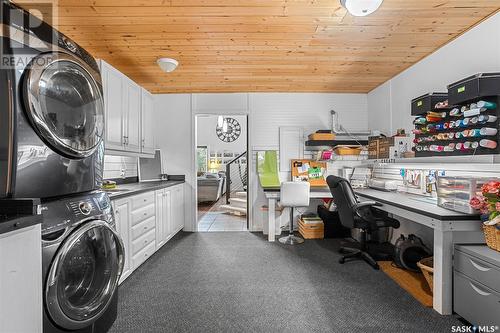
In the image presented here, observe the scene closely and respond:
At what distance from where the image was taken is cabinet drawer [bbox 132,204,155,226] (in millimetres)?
2550

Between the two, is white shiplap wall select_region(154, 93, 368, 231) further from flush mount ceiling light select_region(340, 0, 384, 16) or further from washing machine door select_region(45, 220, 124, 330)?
washing machine door select_region(45, 220, 124, 330)

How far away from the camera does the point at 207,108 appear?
434cm

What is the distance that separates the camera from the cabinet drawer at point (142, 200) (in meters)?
2.54

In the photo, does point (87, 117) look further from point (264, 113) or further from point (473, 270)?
point (264, 113)

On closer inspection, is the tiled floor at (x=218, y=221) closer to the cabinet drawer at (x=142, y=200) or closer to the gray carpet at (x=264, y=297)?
the gray carpet at (x=264, y=297)

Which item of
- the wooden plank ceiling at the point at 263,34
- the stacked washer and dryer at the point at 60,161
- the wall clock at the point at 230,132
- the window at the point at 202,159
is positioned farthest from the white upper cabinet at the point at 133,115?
the wall clock at the point at 230,132

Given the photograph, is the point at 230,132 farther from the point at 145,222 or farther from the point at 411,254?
the point at 411,254

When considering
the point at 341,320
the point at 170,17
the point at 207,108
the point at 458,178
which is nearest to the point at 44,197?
the point at 170,17

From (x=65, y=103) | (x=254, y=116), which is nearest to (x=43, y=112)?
(x=65, y=103)

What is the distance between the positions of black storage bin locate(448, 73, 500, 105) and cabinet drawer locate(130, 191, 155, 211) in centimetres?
304

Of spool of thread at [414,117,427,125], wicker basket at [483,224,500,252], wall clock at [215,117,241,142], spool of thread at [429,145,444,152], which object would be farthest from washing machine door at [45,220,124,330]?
wall clock at [215,117,241,142]

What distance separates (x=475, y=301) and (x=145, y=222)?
292cm

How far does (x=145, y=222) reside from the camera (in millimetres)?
2803

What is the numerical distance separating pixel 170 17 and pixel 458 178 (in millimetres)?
2771
